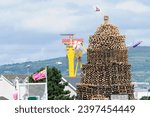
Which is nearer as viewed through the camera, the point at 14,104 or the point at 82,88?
the point at 14,104

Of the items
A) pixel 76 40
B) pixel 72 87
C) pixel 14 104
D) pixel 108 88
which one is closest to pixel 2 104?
pixel 14 104

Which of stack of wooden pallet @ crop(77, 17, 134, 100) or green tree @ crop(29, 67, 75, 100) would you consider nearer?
stack of wooden pallet @ crop(77, 17, 134, 100)

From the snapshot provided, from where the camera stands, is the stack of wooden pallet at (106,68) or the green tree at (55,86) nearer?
the stack of wooden pallet at (106,68)

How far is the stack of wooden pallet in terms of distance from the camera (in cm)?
6162

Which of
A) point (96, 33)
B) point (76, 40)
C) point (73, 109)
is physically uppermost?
point (76, 40)

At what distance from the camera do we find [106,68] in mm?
62781

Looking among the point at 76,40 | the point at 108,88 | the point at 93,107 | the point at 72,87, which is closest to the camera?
the point at 93,107

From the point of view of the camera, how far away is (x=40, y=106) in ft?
69.2

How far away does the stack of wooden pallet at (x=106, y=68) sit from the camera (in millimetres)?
61625

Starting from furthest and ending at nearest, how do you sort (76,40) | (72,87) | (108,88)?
(76,40) → (72,87) → (108,88)

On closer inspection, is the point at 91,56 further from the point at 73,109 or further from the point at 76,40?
the point at 76,40

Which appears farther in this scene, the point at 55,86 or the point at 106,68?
the point at 55,86

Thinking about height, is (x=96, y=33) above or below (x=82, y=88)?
above

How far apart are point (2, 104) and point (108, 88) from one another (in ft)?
133
